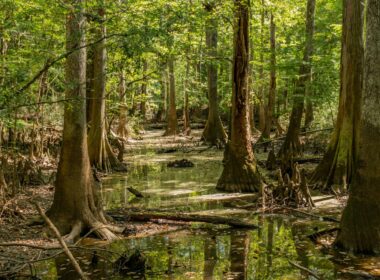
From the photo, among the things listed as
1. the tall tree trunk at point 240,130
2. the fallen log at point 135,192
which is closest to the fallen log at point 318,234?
the tall tree trunk at point 240,130

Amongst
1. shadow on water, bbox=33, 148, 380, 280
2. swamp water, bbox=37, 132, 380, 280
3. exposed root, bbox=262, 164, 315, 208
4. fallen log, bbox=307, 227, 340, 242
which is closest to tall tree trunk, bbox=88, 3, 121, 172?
swamp water, bbox=37, 132, 380, 280

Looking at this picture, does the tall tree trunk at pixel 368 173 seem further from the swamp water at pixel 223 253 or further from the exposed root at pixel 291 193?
the exposed root at pixel 291 193

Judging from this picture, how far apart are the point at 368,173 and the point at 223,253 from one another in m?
2.45

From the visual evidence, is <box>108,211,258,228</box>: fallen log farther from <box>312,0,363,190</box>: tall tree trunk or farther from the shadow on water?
<box>312,0,363,190</box>: tall tree trunk

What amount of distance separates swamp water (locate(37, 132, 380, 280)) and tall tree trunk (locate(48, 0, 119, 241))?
0.83 meters

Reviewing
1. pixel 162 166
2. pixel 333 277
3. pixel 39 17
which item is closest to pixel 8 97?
pixel 39 17

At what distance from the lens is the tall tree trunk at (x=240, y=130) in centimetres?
1287

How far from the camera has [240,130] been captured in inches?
515

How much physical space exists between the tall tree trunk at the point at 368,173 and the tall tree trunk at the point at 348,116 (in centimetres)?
507

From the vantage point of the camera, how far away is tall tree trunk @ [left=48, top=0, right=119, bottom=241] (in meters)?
8.64

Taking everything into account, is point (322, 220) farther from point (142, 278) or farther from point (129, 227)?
point (142, 278)

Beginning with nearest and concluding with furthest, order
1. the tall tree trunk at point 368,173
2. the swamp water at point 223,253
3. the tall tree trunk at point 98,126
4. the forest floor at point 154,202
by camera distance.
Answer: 1. the swamp water at point 223,253
2. the tall tree trunk at point 368,173
3. the forest floor at point 154,202
4. the tall tree trunk at point 98,126

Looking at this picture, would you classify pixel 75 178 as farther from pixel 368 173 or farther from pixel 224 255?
pixel 368 173

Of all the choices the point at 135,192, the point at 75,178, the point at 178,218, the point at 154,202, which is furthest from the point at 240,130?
the point at 75,178
